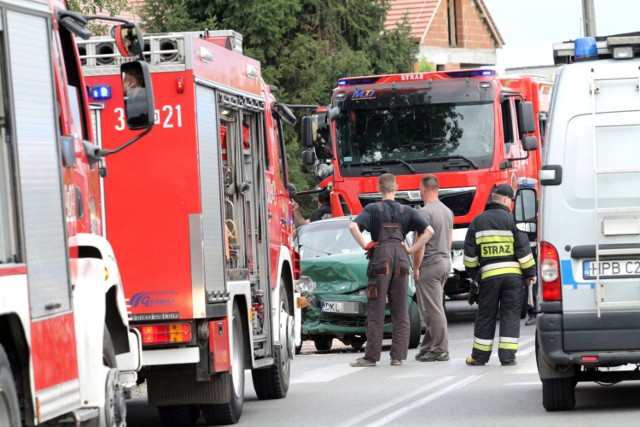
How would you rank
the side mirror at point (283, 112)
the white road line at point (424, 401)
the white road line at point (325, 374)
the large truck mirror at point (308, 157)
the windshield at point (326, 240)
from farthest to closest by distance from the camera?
the large truck mirror at point (308, 157) < the windshield at point (326, 240) < the white road line at point (325, 374) < the side mirror at point (283, 112) < the white road line at point (424, 401)

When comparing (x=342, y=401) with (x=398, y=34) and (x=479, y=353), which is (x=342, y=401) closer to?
(x=479, y=353)

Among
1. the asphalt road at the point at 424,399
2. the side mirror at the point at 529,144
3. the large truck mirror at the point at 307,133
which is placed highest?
the large truck mirror at the point at 307,133

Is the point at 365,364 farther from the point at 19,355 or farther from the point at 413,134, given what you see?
the point at 19,355

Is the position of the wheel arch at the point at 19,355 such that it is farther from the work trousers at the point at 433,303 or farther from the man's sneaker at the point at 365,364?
the work trousers at the point at 433,303

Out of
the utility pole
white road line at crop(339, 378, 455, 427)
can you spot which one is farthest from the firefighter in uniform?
the utility pole

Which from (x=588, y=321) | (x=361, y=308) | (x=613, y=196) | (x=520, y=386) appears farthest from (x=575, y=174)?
(x=361, y=308)

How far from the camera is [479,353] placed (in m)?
16.0

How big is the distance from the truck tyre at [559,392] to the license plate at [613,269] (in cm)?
106

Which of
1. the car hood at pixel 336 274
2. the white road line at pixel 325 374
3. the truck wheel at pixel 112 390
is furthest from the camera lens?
the car hood at pixel 336 274

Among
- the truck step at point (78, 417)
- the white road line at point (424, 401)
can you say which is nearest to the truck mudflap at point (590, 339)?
the white road line at point (424, 401)

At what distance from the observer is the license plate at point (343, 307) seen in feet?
60.9

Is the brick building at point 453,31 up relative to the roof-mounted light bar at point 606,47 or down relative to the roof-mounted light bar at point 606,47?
up

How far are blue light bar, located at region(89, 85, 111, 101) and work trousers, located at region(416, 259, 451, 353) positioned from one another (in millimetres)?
6975

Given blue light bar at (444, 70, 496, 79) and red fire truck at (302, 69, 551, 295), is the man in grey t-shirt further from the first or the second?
blue light bar at (444, 70, 496, 79)
